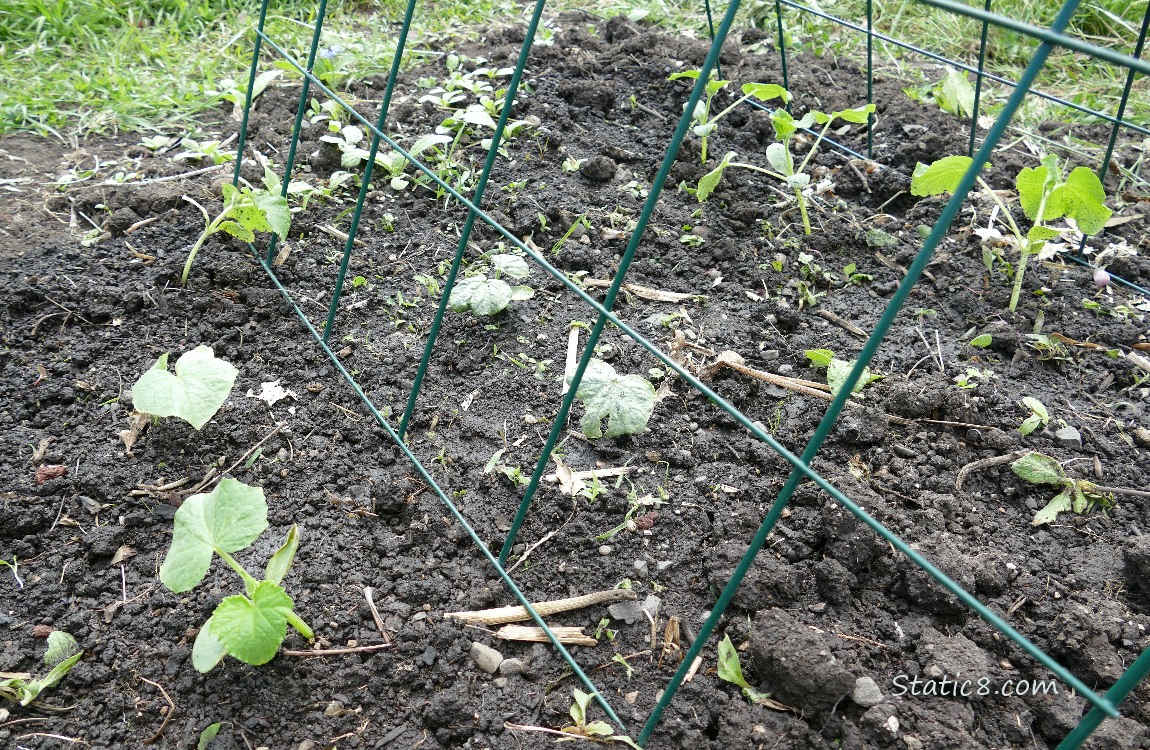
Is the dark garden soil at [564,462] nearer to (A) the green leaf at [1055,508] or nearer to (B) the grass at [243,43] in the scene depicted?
(A) the green leaf at [1055,508]

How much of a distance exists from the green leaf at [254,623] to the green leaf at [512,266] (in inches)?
42.2

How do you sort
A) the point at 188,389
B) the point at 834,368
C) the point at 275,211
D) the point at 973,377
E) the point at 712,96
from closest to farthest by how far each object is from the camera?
the point at 188,389 → the point at 834,368 → the point at 973,377 → the point at 275,211 → the point at 712,96

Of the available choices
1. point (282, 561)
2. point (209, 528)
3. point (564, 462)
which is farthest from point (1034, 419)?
point (209, 528)

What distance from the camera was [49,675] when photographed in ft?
5.00

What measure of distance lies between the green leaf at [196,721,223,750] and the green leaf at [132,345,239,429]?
24.5 inches

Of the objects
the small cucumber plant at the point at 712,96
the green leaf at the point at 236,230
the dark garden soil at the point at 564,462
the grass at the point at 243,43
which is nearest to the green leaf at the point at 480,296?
the dark garden soil at the point at 564,462

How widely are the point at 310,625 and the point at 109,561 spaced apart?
0.51 m

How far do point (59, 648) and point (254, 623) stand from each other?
0.48 metres

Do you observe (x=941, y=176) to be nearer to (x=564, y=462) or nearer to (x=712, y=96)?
(x=712, y=96)

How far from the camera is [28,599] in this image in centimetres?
166

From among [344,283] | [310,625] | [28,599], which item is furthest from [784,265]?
[28,599]

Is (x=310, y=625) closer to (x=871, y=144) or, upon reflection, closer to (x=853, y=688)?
(x=853, y=688)

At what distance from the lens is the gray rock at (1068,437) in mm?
1979

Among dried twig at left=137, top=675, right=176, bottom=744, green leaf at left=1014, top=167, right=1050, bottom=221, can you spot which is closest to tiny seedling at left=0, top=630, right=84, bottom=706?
dried twig at left=137, top=675, right=176, bottom=744
